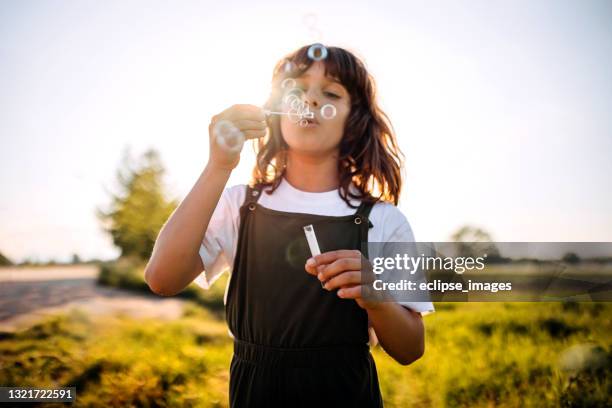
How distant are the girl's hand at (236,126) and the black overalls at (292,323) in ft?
0.80

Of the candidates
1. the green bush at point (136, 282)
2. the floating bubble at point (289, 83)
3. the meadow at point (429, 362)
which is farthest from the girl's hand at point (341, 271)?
the green bush at point (136, 282)

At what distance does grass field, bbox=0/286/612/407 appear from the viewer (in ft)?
8.70

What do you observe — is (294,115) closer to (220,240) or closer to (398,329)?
(220,240)

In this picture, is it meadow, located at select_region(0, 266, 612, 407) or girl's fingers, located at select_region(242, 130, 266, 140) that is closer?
girl's fingers, located at select_region(242, 130, 266, 140)

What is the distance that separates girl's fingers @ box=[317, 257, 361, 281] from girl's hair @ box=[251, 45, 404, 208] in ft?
1.56

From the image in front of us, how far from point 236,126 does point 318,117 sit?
0.32 m

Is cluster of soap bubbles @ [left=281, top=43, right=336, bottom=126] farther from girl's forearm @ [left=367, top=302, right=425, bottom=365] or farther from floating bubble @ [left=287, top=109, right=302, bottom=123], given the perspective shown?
girl's forearm @ [left=367, top=302, right=425, bottom=365]

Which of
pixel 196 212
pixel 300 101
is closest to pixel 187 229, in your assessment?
pixel 196 212

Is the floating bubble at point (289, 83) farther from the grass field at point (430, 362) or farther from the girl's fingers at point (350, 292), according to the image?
the grass field at point (430, 362)

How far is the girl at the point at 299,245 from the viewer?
1.44m

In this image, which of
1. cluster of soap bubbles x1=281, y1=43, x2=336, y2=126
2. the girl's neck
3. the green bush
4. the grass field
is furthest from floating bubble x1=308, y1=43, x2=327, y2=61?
the green bush

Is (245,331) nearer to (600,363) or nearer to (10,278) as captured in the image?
(600,363)

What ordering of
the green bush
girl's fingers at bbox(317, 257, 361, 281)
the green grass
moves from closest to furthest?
1. girl's fingers at bbox(317, 257, 361, 281)
2. the green grass
3. the green bush

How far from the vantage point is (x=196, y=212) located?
56.2 inches
